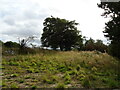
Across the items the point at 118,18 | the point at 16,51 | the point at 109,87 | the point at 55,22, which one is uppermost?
the point at 55,22

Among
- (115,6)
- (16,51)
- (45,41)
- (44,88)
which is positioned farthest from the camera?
(45,41)

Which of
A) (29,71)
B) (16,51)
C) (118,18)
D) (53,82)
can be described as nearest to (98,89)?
(53,82)

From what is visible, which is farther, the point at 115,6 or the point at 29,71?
the point at 115,6

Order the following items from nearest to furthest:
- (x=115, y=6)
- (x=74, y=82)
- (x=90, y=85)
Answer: (x=90, y=85) < (x=74, y=82) < (x=115, y=6)

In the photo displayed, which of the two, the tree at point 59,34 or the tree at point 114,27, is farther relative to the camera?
the tree at point 59,34

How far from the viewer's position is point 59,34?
128 ft

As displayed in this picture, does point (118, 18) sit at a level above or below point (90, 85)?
above

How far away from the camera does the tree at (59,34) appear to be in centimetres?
3875

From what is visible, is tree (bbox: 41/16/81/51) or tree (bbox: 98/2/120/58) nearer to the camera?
tree (bbox: 98/2/120/58)

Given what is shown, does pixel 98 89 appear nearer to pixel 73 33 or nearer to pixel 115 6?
pixel 115 6

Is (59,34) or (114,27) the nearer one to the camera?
(114,27)

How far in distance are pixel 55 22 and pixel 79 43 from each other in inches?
308

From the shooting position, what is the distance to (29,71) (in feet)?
29.2

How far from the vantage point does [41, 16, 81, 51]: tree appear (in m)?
38.8
